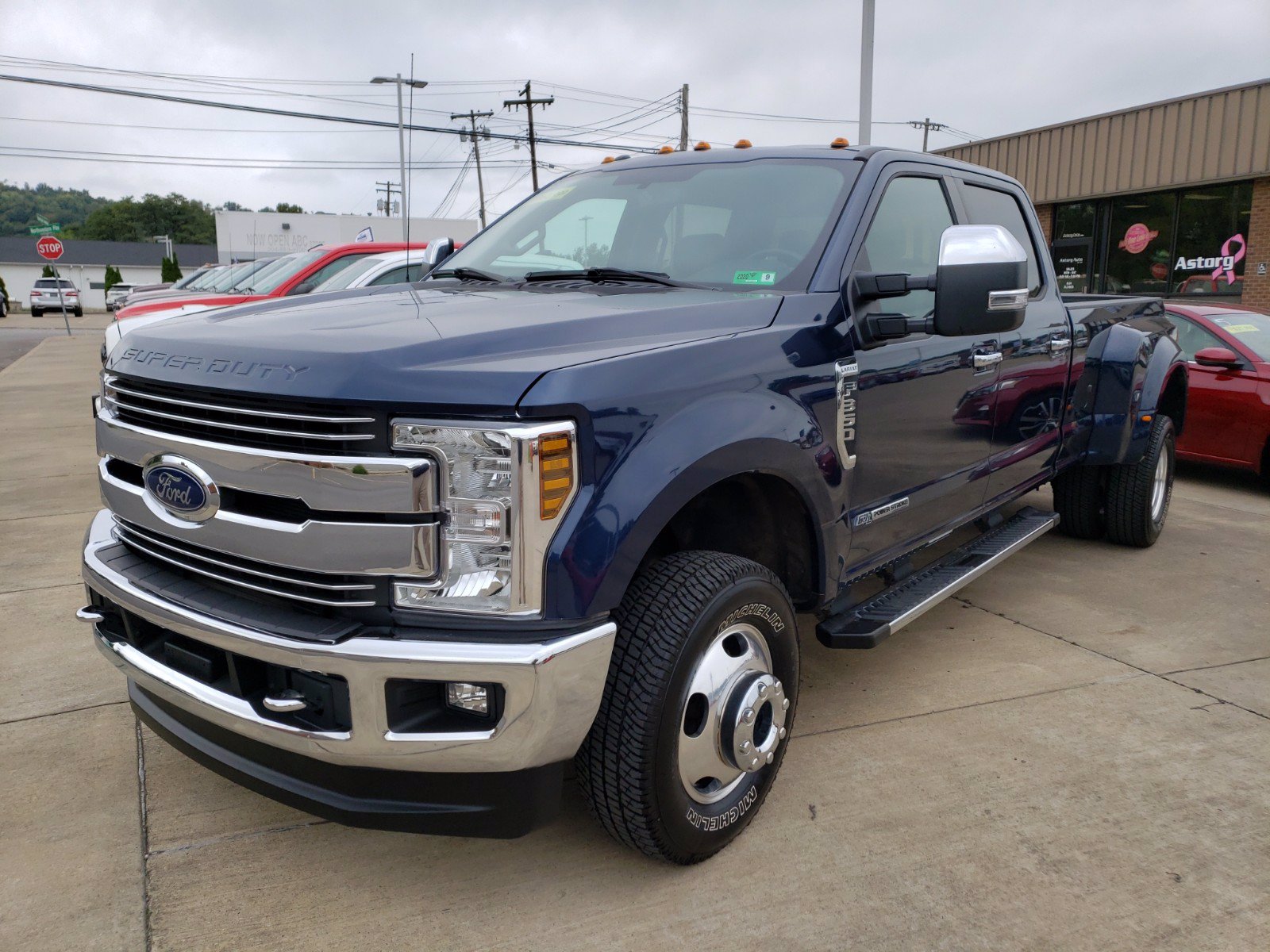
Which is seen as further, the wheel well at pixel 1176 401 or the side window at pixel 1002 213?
the wheel well at pixel 1176 401

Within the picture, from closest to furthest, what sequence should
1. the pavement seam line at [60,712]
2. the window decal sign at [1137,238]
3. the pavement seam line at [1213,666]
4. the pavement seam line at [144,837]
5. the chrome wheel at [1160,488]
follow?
the pavement seam line at [144,837] → the pavement seam line at [60,712] → the pavement seam line at [1213,666] → the chrome wheel at [1160,488] → the window decal sign at [1137,238]

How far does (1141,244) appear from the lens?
17.9m

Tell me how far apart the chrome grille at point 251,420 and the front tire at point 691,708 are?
729 millimetres

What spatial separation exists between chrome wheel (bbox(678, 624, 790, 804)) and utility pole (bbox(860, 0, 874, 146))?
9736mm

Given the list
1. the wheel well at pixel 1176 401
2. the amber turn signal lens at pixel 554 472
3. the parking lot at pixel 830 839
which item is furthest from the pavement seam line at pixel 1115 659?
the amber turn signal lens at pixel 554 472

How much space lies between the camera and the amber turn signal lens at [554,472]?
197 centimetres

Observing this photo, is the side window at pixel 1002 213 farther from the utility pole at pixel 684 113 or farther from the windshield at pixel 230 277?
the utility pole at pixel 684 113

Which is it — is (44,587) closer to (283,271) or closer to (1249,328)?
(283,271)

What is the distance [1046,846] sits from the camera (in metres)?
2.61

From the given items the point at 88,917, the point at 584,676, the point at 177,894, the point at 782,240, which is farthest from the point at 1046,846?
the point at 88,917

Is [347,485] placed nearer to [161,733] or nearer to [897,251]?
[161,733]

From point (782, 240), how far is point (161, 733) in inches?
89.5

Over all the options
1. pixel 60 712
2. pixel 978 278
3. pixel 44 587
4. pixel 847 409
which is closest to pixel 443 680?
pixel 847 409

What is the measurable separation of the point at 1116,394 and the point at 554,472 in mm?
3913
